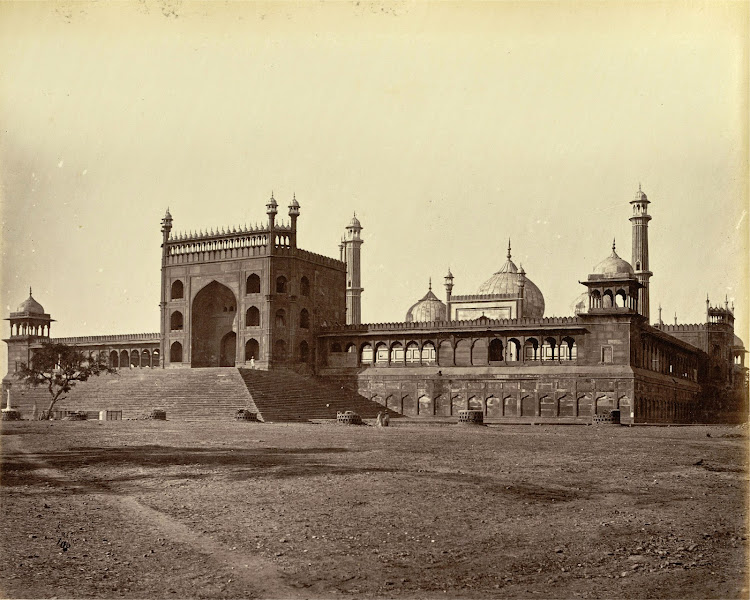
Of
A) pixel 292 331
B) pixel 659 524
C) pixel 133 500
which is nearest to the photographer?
pixel 659 524

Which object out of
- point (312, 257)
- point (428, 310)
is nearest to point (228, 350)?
point (312, 257)

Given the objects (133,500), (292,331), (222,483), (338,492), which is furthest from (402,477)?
(292,331)

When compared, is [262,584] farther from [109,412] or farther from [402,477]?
[109,412]

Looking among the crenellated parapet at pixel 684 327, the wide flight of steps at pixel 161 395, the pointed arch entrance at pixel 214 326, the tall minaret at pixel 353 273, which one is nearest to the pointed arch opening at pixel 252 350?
the pointed arch entrance at pixel 214 326

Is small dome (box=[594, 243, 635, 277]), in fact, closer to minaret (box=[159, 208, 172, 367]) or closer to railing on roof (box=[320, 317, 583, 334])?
railing on roof (box=[320, 317, 583, 334])

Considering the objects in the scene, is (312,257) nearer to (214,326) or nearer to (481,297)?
(214,326)

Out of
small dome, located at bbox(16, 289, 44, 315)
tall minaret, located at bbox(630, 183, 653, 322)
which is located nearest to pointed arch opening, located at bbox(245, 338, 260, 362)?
small dome, located at bbox(16, 289, 44, 315)
